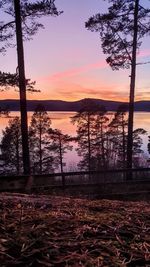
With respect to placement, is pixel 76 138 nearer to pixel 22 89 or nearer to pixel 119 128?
pixel 119 128

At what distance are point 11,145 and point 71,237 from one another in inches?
1823

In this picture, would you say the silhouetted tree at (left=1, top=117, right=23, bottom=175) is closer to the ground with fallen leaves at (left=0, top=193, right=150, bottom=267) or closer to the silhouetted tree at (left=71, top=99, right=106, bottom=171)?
the silhouetted tree at (left=71, top=99, right=106, bottom=171)

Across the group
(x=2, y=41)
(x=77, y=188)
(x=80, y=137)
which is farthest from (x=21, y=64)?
(x=80, y=137)

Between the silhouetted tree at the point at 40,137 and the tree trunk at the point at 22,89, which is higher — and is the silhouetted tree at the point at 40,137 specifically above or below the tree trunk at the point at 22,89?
below

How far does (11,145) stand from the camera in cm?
4919

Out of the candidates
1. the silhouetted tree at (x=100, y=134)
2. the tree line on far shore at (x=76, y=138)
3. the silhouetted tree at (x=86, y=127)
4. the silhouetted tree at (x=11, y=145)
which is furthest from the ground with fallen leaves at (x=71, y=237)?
the silhouetted tree at (x=100, y=134)

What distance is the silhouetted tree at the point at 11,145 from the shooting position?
43781 millimetres

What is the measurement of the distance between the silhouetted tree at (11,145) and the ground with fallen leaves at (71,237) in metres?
38.2

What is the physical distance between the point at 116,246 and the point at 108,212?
1.45 m

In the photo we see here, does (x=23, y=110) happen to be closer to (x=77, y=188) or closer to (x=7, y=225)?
(x=77, y=188)

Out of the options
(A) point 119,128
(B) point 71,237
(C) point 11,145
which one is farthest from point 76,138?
(B) point 71,237

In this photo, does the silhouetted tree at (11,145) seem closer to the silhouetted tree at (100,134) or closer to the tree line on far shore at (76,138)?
the tree line on far shore at (76,138)

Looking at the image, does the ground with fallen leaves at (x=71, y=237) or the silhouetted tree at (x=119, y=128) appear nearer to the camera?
the ground with fallen leaves at (x=71, y=237)

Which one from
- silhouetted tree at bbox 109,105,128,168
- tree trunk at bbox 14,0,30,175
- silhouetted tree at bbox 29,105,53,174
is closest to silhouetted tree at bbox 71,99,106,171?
silhouetted tree at bbox 109,105,128,168
